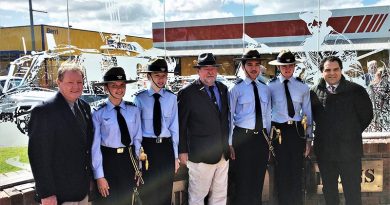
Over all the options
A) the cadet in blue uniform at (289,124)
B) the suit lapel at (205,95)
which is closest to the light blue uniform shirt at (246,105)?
the cadet in blue uniform at (289,124)

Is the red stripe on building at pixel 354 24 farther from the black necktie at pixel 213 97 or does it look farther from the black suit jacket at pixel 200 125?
the black suit jacket at pixel 200 125

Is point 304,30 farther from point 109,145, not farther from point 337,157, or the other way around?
point 109,145

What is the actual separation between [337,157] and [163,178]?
1681 mm

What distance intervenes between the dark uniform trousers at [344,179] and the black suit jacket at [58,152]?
7.52 feet

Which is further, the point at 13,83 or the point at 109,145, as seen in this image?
the point at 13,83

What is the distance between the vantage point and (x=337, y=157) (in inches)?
144

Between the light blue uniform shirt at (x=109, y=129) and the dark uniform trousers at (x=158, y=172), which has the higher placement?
the light blue uniform shirt at (x=109, y=129)

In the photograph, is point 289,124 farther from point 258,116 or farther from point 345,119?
point 345,119

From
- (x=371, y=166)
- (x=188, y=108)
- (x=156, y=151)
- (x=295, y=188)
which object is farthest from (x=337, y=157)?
(x=156, y=151)

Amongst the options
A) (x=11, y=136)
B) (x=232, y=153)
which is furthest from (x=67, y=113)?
(x=11, y=136)

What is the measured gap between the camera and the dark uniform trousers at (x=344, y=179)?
3.66 meters

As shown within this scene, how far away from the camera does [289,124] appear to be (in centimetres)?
377

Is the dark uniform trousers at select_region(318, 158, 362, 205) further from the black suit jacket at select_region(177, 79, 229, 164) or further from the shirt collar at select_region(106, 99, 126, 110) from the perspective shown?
the shirt collar at select_region(106, 99, 126, 110)

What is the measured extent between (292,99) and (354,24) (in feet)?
34.0
